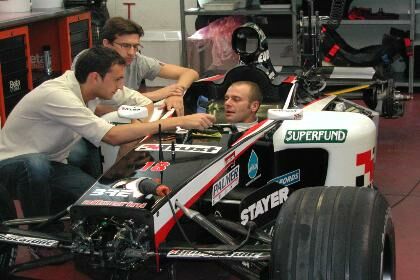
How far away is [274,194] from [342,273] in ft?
4.24

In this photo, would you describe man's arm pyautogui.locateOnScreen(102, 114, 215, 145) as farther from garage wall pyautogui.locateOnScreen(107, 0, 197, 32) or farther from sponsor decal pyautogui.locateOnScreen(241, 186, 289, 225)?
garage wall pyautogui.locateOnScreen(107, 0, 197, 32)

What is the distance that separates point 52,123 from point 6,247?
0.97 metres

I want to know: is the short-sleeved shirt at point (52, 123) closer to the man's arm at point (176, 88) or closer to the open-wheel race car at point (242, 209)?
the open-wheel race car at point (242, 209)

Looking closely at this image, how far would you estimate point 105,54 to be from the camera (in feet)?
14.7

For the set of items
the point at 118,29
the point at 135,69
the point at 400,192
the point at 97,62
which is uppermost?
the point at 118,29

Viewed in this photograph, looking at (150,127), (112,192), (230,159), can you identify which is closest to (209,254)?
(112,192)

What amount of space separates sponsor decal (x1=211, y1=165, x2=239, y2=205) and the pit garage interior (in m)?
1.40

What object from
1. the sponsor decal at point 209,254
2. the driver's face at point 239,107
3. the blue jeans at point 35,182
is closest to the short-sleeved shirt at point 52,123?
the blue jeans at point 35,182

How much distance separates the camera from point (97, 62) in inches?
175

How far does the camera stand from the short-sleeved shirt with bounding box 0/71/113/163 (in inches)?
170

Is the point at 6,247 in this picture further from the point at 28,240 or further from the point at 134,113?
the point at 134,113

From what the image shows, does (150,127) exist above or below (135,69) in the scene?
below

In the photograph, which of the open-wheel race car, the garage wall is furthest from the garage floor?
the garage wall

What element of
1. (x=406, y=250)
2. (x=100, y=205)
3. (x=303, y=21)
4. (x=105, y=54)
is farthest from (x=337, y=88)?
(x=100, y=205)
